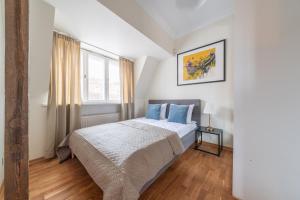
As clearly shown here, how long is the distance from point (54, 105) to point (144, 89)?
2.52m

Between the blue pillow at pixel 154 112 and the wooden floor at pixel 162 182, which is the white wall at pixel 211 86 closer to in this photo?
the blue pillow at pixel 154 112

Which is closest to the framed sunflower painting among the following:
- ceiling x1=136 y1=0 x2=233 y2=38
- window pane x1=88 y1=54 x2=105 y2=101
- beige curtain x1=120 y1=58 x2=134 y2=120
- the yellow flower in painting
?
the yellow flower in painting

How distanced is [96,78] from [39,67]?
128 cm

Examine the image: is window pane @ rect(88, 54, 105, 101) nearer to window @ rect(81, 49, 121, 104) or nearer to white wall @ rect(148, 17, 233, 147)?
window @ rect(81, 49, 121, 104)

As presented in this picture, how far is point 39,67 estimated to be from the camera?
5.92ft

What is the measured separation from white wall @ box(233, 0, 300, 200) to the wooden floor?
0.34 meters

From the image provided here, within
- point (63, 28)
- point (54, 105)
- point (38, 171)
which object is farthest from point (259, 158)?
point (63, 28)

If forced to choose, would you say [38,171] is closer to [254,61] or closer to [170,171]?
[170,171]

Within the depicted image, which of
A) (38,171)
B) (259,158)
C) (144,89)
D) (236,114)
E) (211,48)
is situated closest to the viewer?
(259,158)

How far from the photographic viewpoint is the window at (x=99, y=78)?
2818 millimetres

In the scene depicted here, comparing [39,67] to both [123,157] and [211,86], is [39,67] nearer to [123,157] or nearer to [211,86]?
[123,157]

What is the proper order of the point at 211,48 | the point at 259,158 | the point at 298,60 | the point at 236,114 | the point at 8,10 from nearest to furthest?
the point at 8,10
the point at 298,60
the point at 259,158
the point at 236,114
the point at 211,48

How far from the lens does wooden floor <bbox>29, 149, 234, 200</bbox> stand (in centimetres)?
132

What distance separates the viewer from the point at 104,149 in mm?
1306
